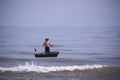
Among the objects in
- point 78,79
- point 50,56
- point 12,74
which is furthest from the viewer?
point 50,56

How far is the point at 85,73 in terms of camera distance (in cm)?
1988

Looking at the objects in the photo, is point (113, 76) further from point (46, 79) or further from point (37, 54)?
point (37, 54)

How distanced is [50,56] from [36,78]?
1011 cm

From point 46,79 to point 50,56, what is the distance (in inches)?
405

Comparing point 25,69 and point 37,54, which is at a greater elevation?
point 37,54

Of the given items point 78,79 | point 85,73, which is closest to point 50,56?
point 85,73

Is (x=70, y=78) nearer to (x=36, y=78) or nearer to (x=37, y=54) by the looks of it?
(x=36, y=78)

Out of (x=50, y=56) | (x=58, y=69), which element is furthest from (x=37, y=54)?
(x=58, y=69)

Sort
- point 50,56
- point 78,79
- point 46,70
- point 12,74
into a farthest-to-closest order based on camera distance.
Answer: point 50,56
point 46,70
point 12,74
point 78,79

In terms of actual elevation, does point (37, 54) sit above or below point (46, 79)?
above

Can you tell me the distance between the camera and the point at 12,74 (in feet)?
63.8

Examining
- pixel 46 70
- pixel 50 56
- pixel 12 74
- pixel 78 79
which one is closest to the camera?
pixel 78 79

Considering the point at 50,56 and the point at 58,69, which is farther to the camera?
the point at 50,56

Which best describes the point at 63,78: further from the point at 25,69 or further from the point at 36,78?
the point at 25,69
